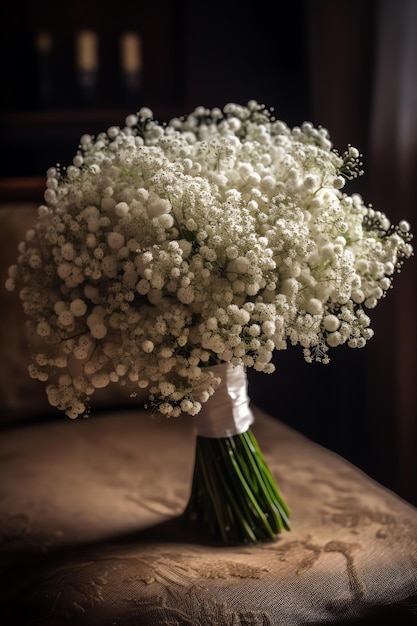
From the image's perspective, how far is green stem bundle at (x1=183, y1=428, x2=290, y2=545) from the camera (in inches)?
44.0

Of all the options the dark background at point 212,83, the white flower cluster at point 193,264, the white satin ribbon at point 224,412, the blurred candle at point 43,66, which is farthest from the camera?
the blurred candle at point 43,66

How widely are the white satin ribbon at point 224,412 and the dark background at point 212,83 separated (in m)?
0.73

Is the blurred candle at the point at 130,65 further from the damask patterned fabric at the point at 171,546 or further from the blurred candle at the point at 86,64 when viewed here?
the damask patterned fabric at the point at 171,546

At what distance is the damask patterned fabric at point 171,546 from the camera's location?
3.17 ft

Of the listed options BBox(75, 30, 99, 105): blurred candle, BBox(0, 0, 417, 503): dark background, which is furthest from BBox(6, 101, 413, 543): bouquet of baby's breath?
BBox(75, 30, 99, 105): blurred candle

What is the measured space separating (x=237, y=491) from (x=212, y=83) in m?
1.37

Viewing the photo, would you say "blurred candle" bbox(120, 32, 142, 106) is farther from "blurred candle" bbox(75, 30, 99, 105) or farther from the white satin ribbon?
the white satin ribbon

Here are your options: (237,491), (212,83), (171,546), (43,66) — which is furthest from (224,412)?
(43,66)

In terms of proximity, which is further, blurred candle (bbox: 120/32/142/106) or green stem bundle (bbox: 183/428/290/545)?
blurred candle (bbox: 120/32/142/106)

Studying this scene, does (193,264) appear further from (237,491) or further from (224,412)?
(237,491)

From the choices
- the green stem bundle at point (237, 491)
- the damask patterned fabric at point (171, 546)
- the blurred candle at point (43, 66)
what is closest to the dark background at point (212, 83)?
the blurred candle at point (43, 66)

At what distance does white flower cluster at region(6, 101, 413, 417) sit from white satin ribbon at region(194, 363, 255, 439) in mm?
63

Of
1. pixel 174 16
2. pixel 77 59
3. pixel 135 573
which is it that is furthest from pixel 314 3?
pixel 135 573

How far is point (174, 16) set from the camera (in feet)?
7.13
